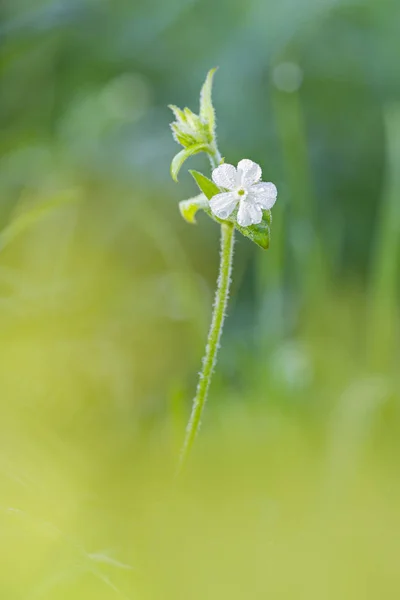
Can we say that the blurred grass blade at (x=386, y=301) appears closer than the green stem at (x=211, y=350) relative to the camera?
No

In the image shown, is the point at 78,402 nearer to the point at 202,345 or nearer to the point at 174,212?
the point at 202,345

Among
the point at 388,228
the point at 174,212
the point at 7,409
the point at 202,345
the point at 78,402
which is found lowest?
the point at 7,409

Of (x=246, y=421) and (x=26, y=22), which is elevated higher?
(x=26, y=22)

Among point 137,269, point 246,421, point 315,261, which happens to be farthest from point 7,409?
point 137,269

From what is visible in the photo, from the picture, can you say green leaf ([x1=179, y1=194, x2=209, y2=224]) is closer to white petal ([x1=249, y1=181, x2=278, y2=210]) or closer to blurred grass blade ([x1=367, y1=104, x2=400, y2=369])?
white petal ([x1=249, y1=181, x2=278, y2=210])

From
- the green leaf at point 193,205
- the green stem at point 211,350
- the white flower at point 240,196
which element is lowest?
the green stem at point 211,350

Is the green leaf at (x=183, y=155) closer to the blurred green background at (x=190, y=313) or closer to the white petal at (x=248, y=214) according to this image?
the white petal at (x=248, y=214)

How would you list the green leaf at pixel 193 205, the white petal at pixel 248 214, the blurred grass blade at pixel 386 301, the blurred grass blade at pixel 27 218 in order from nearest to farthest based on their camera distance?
the white petal at pixel 248 214, the green leaf at pixel 193 205, the blurred grass blade at pixel 27 218, the blurred grass blade at pixel 386 301

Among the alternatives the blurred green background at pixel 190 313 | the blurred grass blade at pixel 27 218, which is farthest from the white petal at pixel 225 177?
the blurred grass blade at pixel 27 218

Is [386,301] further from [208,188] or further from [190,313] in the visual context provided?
[208,188]
